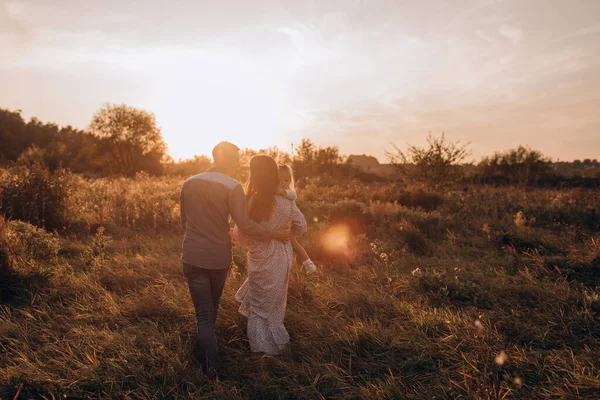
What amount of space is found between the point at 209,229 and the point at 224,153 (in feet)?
2.24

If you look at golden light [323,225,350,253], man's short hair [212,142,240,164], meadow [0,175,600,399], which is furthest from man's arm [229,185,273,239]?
golden light [323,225,350,253]

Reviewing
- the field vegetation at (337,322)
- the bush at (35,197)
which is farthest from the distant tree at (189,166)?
the field vegetation at (337,322)

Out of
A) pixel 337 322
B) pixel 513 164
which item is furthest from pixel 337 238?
pixel 513 164

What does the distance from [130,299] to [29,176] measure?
20.6 ft

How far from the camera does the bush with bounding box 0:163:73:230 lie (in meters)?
7.92

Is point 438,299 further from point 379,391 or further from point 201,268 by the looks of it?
point 201,268

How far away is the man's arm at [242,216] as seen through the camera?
9.73 ft

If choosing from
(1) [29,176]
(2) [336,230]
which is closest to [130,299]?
(2) [336,230]

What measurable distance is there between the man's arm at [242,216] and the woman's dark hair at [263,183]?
125mm

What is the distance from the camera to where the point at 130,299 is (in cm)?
431

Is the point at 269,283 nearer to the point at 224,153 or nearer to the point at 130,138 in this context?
the point at 224,153

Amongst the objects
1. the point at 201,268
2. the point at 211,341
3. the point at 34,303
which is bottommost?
the point at 34,303

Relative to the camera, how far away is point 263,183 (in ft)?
10.2

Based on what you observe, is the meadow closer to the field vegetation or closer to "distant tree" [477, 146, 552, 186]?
the field vegetation
